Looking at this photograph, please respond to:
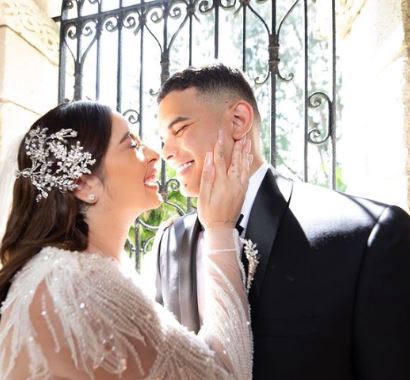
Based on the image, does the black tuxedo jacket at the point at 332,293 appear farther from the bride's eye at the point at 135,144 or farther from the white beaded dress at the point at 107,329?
the bride's eye at the point at 135,144

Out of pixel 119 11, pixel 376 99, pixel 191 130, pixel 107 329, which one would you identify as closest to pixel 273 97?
pixel 376 99

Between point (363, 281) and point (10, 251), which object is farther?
point (10, 251)

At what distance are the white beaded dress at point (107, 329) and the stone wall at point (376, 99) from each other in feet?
4.07

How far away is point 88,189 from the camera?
74.2 inches

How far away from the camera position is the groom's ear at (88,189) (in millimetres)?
1876

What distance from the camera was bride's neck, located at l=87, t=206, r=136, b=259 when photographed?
1.89 m

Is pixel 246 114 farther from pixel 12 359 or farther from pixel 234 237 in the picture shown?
pixel 12 359

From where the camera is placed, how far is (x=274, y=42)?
2.94 m

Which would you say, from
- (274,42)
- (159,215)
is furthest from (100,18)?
(159,215)

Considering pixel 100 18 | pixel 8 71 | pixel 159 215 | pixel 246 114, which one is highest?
pixel 100 18

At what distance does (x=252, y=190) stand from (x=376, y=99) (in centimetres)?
117

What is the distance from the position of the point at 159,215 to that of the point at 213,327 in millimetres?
7967

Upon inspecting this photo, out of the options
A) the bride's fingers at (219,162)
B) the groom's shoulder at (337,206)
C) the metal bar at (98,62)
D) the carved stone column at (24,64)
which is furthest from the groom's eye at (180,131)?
the carved stone column at (24,64)

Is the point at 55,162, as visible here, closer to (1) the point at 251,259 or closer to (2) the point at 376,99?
(1) the point at 251,259
